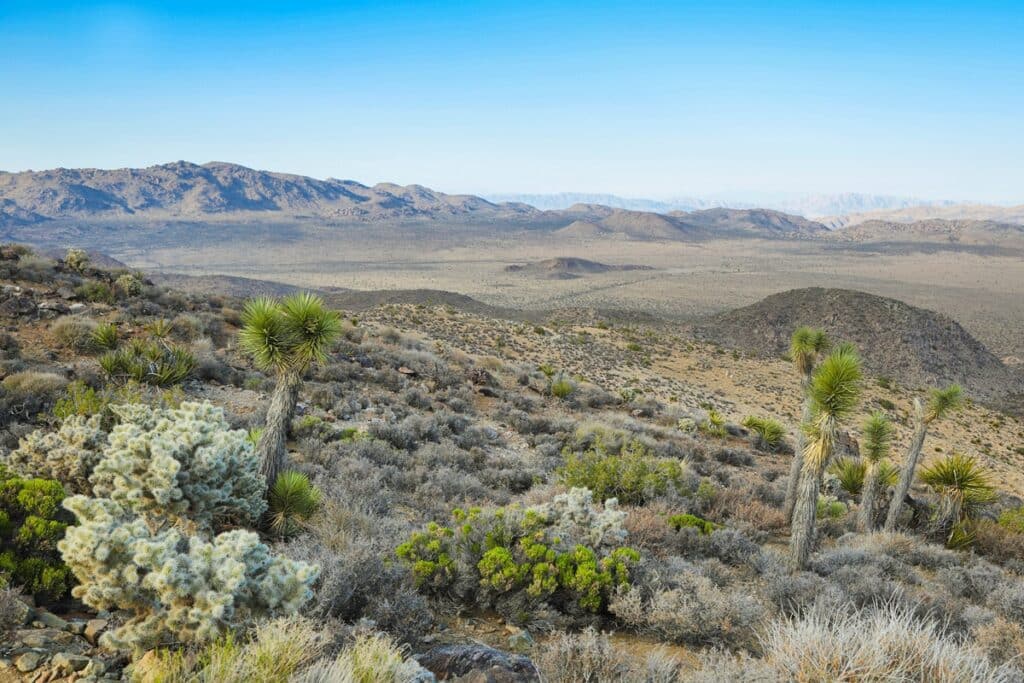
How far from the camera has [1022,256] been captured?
12200 cm

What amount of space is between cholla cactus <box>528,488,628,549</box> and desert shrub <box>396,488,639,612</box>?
1 centimetres

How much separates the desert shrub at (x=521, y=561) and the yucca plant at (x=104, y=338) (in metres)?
10.0

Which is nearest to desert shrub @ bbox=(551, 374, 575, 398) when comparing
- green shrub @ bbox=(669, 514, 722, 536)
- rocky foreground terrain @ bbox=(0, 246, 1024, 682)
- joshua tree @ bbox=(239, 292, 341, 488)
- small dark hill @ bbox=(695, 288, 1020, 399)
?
rocky foreground terrain @ bbox=(0, 246, 1024, 682)

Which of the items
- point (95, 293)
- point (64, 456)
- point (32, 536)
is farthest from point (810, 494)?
point (95, 293)

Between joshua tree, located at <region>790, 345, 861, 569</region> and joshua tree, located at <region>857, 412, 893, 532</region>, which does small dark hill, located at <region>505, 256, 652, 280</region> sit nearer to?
joshua tree, located at <region>857, 412, 893, 532</region>

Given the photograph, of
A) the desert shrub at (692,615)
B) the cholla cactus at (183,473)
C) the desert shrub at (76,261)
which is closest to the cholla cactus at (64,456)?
the cholla cactus at (183,473)

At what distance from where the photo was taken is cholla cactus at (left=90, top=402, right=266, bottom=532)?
4754 millimetres

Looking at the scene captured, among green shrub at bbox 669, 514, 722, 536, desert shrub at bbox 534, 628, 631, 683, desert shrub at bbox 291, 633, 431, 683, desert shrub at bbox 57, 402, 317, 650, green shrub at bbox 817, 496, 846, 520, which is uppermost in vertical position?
desert shrub at bbox 57, 402, 317, 650

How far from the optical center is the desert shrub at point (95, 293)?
1612cm

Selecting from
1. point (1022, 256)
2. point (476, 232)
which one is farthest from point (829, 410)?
point (476, 232)

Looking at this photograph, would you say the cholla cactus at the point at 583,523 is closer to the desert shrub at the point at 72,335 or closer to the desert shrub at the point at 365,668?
the desert shrub at the point at 365,668

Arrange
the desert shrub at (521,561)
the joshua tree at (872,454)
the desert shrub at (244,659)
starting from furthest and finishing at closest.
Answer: the joshua tree at (872,454)
the desert shrub at (521,561)
the desert shrub at (244,659)

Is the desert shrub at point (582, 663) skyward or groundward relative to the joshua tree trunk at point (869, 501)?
skyward

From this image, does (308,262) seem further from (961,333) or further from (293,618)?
(293,618)
